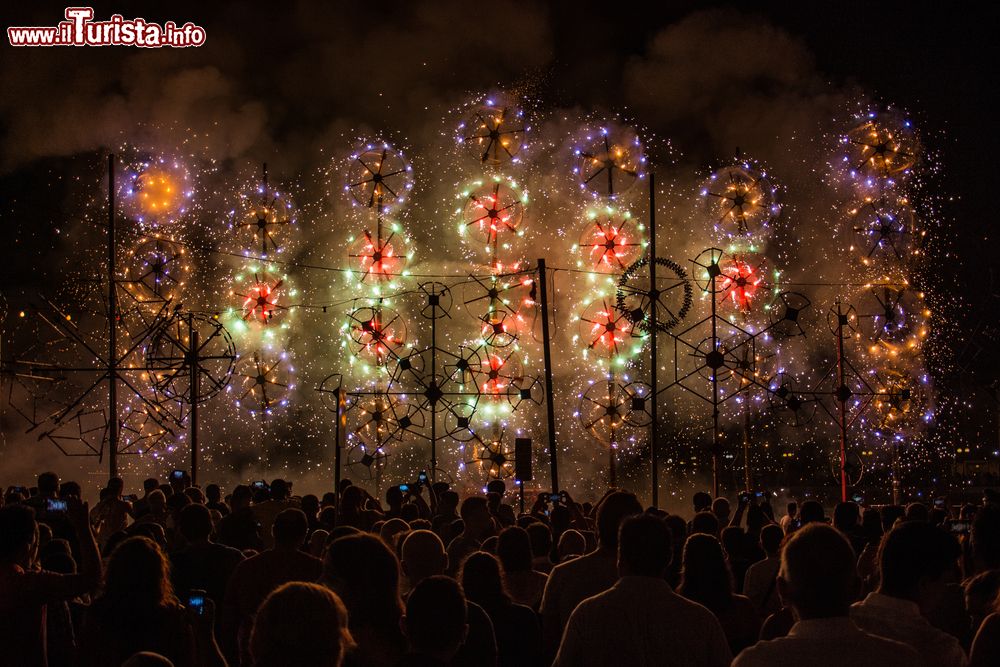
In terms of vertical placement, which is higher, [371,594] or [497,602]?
[371,594]

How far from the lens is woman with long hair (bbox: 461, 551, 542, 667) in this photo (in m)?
5.54

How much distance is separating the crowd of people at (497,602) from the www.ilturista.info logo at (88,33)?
20.1 m

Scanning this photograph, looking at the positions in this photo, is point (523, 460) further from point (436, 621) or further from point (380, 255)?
point (436, 621)

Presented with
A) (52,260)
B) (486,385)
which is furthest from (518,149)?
(52,260)

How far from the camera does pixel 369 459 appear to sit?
22.6 meters

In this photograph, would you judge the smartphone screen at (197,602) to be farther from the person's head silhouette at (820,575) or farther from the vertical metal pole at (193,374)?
the vertical metal pole at (193,374)

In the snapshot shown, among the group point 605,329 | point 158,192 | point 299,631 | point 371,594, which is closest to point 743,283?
point 605,329

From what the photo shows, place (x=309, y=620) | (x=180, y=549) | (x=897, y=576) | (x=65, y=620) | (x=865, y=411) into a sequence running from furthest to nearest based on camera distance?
(x=865, y=411), (x=180, y=549), (x=65, y=620), (x=897, y=576), (x=309, y=620)

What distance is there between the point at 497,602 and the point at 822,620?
2181 mm

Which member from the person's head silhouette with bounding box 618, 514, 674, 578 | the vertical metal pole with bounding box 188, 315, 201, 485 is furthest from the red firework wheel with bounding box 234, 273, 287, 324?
the person's head silhouette with bounding box 618, 514, 674, 578

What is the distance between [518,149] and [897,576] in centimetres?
1926

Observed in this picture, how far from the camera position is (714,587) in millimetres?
5738

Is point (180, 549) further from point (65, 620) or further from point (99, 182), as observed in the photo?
point (99, 182)

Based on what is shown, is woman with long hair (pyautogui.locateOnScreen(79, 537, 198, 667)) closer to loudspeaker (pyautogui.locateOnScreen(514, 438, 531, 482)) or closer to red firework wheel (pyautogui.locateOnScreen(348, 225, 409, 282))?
loudspeaker (pyautogui.locateOnScreen(514, 438, 531, 482))
